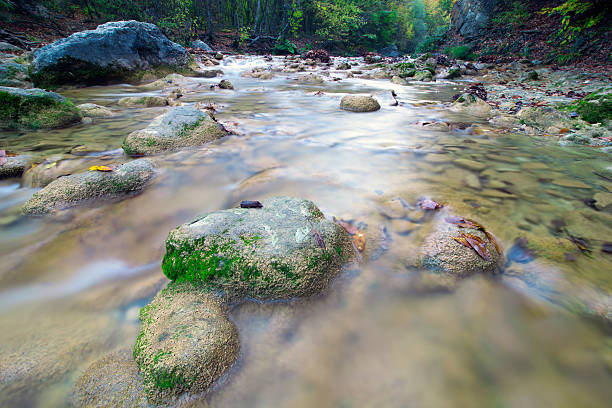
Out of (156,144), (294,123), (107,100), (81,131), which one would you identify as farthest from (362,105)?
(107,100)

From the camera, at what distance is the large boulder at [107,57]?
786 centimetres

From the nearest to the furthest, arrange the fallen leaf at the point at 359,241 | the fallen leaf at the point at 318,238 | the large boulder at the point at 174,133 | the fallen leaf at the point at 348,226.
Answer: the fallen leaf at the point at 318,238, the fallen leaf at the point at 359,241, the fallen leaf at the point at 348,226, the large boulder at the point at 174,133

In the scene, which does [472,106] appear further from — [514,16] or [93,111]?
[514,16]

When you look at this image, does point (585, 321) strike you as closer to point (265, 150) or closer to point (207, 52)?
point (265, 150)

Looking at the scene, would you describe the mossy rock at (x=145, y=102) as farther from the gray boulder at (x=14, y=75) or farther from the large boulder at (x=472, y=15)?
the large boulder at (x=472, y=15)

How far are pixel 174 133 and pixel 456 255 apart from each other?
3468mm

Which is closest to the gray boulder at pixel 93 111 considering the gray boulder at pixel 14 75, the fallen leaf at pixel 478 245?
the gray boulder at pixel 14 75

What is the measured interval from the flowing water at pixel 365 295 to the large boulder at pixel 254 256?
11 cm

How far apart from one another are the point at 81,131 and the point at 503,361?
5.59 m

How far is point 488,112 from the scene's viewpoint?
5801 millimetres

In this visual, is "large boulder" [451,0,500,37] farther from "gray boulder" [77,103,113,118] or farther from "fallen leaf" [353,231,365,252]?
"fallen leaf" [353,231,365,252]

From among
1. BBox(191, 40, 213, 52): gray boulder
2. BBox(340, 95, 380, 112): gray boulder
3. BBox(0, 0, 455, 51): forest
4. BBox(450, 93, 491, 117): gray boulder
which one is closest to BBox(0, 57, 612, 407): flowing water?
BBox(450, 93, 491, 117): gray boulder

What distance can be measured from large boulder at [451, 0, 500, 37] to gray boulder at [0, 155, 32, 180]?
2619cm

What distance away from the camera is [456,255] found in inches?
71.2
